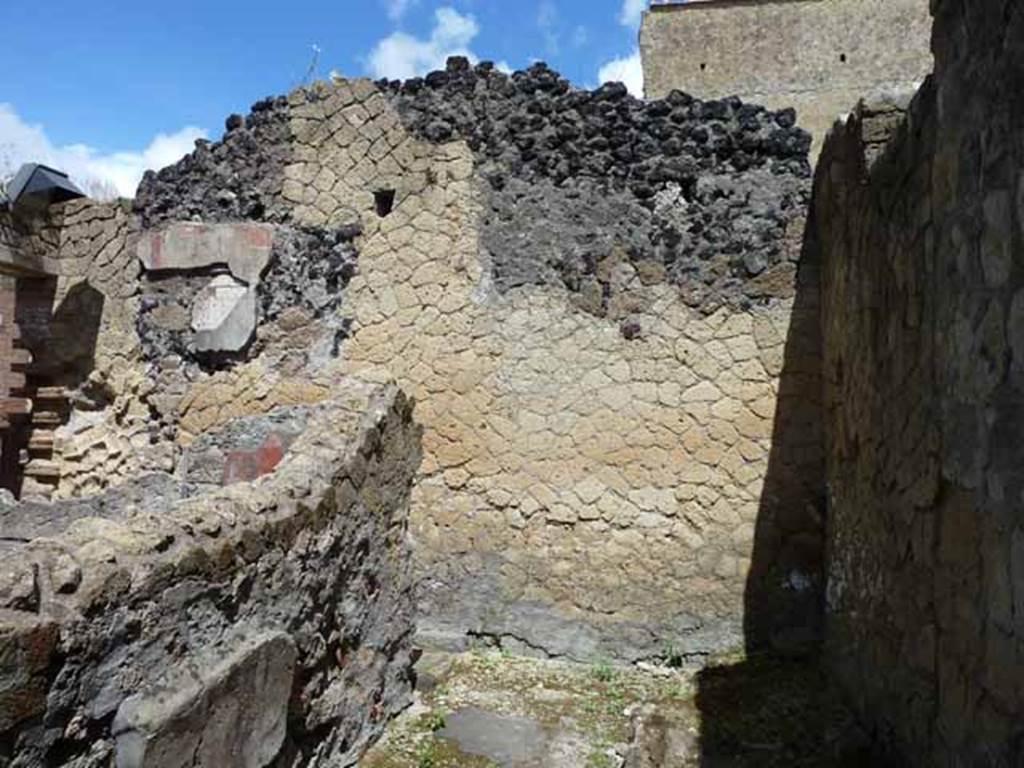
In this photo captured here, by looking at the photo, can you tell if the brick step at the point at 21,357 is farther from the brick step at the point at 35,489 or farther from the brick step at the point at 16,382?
the brick step at the point at 35,489

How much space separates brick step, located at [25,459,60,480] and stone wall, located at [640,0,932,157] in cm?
1007

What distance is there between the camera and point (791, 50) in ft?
42.1

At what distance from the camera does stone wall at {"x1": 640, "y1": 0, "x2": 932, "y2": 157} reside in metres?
12.5

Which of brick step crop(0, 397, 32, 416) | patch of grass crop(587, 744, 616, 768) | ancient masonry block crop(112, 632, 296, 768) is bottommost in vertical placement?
patch of grass crop(587, 744, 616, 768)

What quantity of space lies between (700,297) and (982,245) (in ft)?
8.16

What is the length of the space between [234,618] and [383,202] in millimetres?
2770

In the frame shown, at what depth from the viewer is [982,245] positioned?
1.80m

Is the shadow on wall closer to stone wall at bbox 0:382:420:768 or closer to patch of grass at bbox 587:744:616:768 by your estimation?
patch of grass at bbox 587:744:616:768

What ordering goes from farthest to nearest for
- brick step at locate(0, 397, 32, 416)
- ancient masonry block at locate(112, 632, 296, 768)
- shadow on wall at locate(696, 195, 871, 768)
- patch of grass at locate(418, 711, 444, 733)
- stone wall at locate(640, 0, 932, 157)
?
stone wall at locate(640, 0, 932, 157) → brick step at locate(0, 397, 32, 416) → shadow on wall at locate(696, 195, 871, 768) → patch of grass at locate(418, 711, 444, 733) → ancient masonry block at locate(112, 632, 296, 768)

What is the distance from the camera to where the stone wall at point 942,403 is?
1671mm

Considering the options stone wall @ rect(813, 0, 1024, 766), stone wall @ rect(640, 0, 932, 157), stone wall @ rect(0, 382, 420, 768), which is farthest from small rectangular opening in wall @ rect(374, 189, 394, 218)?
stone wall @ rect(640, 0, 932, 157)

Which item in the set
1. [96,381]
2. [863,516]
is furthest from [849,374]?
[96,381]

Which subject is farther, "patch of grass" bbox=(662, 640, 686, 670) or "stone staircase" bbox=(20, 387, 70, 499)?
"stone staircase" bbox=(20, 387, 70, 499)

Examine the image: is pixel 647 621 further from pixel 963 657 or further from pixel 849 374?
pixel 963 657
